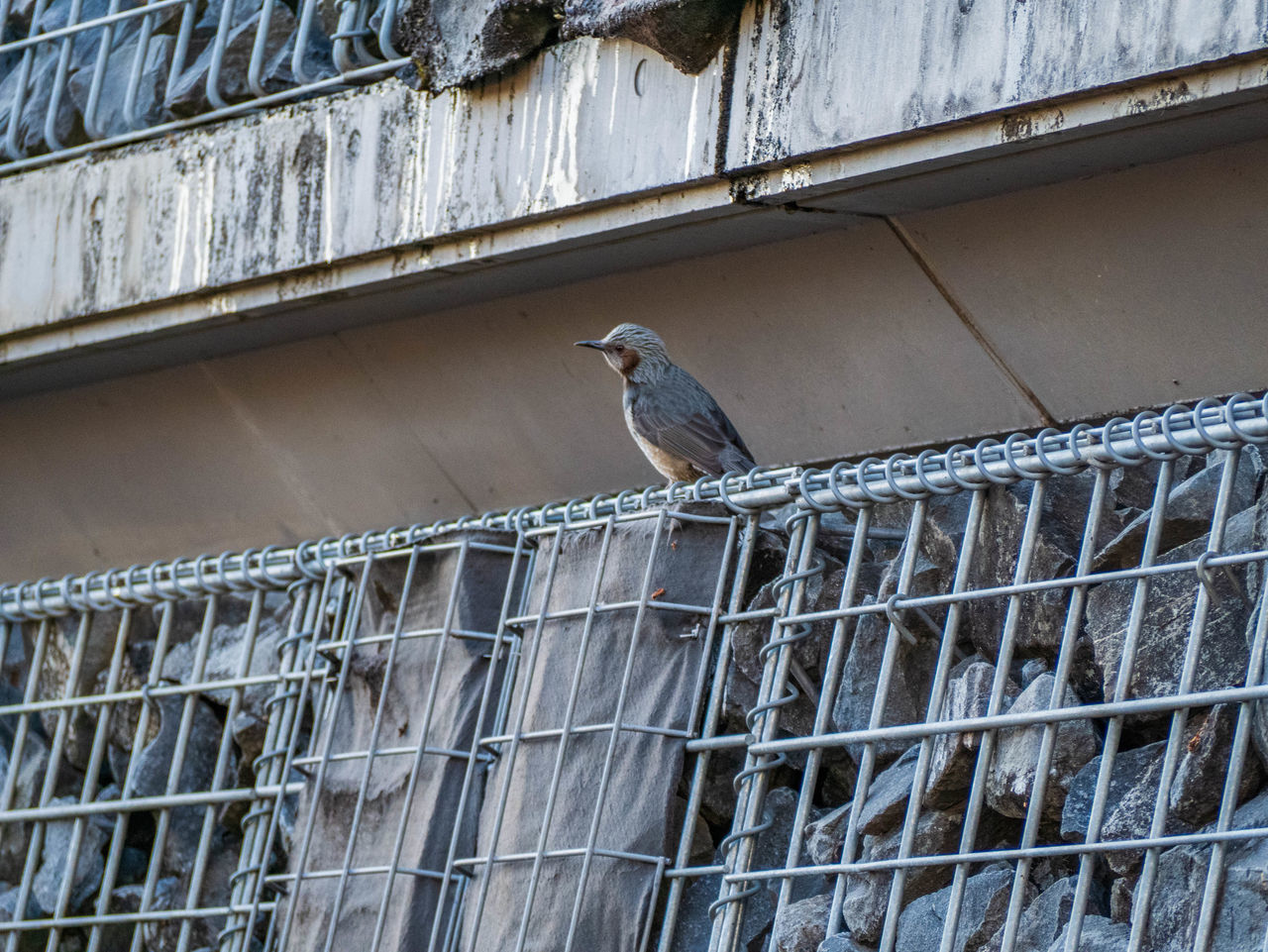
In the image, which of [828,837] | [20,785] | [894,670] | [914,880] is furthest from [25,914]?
[914,880]

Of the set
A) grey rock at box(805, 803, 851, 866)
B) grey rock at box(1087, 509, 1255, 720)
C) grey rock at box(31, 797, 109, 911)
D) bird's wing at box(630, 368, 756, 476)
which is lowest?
grey rock at box(805, 803, 851, 866)

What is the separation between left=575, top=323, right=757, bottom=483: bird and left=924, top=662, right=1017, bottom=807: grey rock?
6.50 feet

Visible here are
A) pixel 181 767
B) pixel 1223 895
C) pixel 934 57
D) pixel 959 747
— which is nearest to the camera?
pixel 1223 895

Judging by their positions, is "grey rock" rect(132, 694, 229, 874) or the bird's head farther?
"grey rock" rect(132, 694, 229, 874)

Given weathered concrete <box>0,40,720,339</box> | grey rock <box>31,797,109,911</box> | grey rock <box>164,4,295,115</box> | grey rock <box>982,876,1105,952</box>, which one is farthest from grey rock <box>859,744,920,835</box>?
grey rock <box>164,4,295,115</box>

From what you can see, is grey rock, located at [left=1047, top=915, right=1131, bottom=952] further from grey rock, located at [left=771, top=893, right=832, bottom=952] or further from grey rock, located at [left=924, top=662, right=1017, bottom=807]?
grey rock, located at [left=771, top=893, right=832, bottom=952]

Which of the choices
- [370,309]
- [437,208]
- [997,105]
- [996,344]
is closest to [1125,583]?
[997,105]

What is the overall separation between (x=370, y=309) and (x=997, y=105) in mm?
2494

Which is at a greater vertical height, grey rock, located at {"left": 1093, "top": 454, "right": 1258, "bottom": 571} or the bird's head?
the bird's head

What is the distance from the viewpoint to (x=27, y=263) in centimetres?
657

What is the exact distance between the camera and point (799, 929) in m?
3.75

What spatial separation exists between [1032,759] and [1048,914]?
280mm

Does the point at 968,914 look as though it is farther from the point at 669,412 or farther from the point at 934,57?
the point at 669,412

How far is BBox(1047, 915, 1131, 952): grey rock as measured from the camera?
320cm
